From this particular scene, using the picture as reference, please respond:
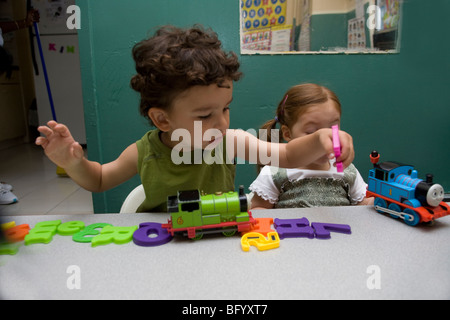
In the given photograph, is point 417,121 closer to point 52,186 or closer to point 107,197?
point 107,197

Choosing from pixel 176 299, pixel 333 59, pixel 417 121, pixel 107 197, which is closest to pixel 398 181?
pixel 176 299

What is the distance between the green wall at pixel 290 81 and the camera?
1462 mm

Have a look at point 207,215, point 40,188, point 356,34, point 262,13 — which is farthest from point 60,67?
point 207,215

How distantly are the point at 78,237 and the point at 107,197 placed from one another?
42.1 inches

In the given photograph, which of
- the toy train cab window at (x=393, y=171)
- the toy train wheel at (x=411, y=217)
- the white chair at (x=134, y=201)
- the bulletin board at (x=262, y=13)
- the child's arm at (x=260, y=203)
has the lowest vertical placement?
the child's arm at (x=260, y=203)

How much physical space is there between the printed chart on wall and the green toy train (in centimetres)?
108

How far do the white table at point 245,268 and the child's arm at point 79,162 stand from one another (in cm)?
17

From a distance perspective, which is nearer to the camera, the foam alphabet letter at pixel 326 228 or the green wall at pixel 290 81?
the foam alphabet letter at pixel 326 228

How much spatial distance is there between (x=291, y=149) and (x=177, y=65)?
13.0 inches

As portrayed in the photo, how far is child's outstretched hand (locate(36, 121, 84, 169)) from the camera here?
65 centimetres

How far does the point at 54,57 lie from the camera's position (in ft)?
12.4

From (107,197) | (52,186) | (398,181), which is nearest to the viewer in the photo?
(398,181)

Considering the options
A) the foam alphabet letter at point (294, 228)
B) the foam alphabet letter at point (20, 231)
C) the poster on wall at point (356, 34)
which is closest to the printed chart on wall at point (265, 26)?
the poster on wall at point (356, 34)

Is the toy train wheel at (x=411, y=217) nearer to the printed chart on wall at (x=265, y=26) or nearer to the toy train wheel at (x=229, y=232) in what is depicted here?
the toy train wheel at (x=229, y=232)
